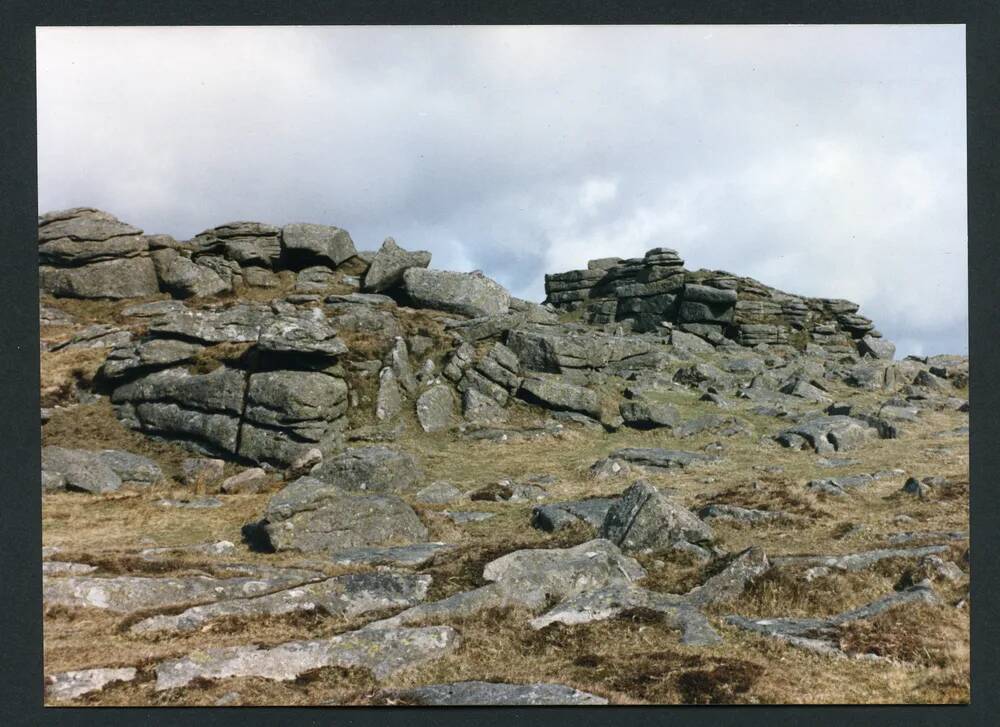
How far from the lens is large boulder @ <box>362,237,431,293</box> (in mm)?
45594

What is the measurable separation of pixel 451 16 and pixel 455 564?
1263 cm

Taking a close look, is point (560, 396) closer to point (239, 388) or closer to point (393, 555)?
point (239, 388)

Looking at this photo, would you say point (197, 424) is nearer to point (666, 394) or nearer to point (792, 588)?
point (792, 588)

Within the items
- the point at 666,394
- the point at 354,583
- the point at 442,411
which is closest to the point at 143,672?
the point at 354,583

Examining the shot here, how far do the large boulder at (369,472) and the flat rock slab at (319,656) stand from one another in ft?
37.4

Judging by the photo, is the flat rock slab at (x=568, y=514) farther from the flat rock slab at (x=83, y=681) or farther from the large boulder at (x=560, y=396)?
the large boulder at (x=560, y=396)

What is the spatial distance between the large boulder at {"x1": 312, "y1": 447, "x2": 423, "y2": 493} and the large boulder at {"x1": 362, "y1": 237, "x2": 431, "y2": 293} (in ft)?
77.0

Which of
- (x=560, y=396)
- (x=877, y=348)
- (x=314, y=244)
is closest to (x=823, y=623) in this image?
(x=560, y=396)

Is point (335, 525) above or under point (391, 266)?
under

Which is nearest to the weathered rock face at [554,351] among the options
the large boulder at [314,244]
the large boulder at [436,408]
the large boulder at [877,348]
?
the large boulder at [436,408]

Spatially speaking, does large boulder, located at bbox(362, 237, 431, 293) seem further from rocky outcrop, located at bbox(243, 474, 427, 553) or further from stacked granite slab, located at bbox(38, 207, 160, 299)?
rocky outcrop, located at bbox(243, 474, 427, 553)

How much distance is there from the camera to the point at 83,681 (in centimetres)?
1104

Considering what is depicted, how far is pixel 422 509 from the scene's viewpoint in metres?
20.6

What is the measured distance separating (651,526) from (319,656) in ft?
29.5
